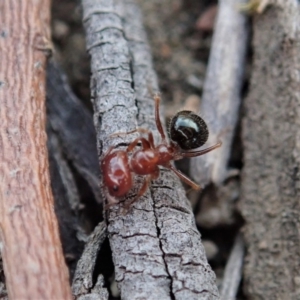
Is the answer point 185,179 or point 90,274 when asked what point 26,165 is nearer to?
point 90,274

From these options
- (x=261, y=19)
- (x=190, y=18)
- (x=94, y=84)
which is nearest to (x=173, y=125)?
(x=94, y=84)

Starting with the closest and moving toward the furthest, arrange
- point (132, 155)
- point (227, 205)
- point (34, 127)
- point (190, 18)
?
point (34, 127), point (132, 155), point (227, 205), point (190, 18)

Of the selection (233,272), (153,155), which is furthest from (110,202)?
(233,272)

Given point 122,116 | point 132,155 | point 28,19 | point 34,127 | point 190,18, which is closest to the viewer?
point 34,127

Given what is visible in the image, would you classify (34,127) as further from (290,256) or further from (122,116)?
(290,256)

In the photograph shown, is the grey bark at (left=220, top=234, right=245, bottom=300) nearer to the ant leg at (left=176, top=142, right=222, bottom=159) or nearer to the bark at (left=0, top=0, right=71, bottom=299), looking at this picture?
the ant leg at (left=176, top=142, right=222, bottom=159)

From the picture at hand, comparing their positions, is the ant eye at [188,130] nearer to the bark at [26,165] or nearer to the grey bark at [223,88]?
the grey bark at [223,88]
